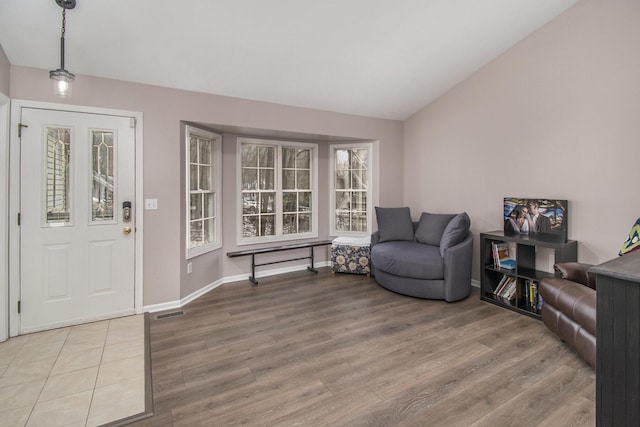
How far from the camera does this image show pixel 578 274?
269 centimetres

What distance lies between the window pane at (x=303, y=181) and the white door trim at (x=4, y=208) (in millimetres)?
3337

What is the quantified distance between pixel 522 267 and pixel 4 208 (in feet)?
16.5

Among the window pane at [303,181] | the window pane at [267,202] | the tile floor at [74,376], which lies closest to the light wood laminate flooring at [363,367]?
the tile floor at [74,376]

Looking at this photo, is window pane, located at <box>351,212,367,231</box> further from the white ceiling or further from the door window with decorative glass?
the white ceiling

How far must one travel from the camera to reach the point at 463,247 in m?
3.67

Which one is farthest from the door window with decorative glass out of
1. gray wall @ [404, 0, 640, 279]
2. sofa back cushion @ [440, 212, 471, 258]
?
sofa back cushion @ [440, 212, 471, 258]

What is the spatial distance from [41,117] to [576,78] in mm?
5142

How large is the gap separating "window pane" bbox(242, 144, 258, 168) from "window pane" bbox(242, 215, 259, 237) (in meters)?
0.77

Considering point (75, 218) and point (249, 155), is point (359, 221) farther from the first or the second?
point (75, 218)

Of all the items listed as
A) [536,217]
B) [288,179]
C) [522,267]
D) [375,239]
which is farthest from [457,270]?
[288,179]

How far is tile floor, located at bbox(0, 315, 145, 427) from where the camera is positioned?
1.88m

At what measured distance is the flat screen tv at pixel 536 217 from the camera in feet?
10.7

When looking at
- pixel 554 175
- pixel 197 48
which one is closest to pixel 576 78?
pixel 554 175

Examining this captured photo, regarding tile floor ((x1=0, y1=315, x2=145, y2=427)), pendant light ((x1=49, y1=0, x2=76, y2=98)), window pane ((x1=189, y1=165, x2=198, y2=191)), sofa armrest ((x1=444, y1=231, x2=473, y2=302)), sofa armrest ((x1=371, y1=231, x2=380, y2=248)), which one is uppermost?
pendant light ((x1=49, y1=0, x2=76, y2=98))
